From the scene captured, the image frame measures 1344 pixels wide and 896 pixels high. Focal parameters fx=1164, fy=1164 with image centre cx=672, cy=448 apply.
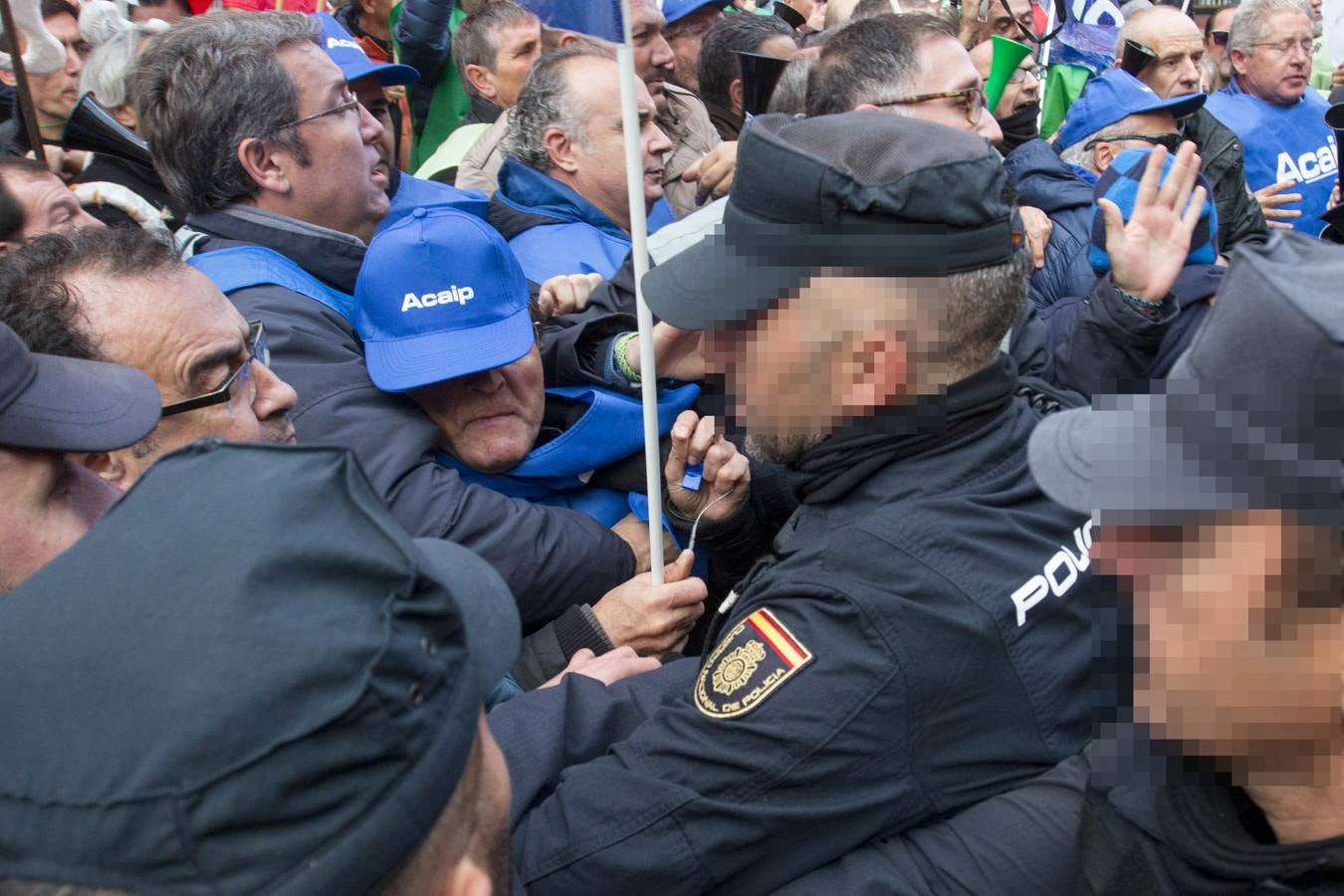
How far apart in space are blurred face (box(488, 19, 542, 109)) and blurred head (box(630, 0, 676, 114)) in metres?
0.54

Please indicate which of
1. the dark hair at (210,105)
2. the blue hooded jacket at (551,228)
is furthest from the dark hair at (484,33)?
the dark hair at (210,105)

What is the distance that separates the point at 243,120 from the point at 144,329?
45.5 inches

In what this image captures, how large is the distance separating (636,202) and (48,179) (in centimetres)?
200

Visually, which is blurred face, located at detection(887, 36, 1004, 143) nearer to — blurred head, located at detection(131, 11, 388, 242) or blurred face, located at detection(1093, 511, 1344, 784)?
blurred head, located at detection(131, 11, 388, 242)

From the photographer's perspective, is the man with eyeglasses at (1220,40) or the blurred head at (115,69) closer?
the blurred head at (115,69)

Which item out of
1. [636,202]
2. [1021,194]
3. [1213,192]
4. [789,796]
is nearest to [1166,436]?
[789,796]

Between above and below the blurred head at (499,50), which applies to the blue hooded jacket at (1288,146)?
below

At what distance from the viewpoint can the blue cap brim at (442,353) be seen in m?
2.50

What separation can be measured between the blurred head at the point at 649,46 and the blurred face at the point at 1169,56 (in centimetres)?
261

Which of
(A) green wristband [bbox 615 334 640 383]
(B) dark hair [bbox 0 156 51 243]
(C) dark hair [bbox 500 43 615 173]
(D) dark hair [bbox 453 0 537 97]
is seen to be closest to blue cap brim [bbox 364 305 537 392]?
(A) green wristband [bbox 615 334 640 383]

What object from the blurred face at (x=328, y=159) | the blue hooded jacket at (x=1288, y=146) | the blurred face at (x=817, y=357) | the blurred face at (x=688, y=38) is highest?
the blurred face at (x=817, y=357)

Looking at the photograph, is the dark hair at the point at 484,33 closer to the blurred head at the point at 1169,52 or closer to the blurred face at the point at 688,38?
the blurred face at the point at 688,38

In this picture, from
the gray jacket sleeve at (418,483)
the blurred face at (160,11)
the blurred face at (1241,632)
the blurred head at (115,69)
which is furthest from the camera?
the blurred face at (160,11)

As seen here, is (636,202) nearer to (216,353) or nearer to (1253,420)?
(216,353)
